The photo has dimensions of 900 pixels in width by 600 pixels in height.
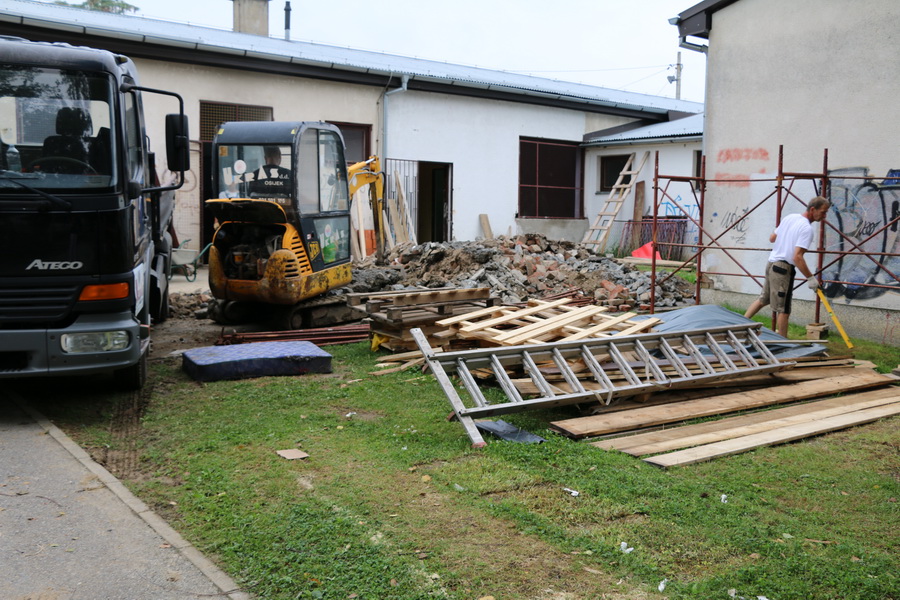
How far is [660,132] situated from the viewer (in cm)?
2325

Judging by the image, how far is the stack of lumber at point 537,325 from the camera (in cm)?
817

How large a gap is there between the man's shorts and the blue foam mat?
18.8 feet

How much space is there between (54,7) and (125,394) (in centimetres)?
1365

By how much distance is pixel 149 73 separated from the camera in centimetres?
1633

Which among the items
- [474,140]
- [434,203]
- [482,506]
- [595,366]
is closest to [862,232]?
[595,366]

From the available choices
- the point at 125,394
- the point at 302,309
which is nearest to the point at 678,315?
the point at 302,309

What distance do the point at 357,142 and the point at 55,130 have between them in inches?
540

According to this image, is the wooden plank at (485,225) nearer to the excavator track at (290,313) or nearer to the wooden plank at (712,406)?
the excavator track at (290,313)

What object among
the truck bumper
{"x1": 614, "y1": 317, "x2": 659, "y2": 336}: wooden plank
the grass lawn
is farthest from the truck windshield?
{"x1": 614, "y1": 317, "x2": 659, "y2": 336}: wooden plank

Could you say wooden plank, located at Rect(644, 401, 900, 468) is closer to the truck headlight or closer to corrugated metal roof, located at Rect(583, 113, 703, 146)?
the truck headlight

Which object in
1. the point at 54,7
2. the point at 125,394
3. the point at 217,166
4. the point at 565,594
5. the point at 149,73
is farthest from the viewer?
the point at 54,7

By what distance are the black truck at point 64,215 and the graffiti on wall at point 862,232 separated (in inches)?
361

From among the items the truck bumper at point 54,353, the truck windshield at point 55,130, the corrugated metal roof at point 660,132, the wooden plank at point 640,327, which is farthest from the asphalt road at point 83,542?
the corrugated metal roof at point 660,132

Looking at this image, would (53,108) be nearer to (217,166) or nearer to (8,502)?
(8,502)
